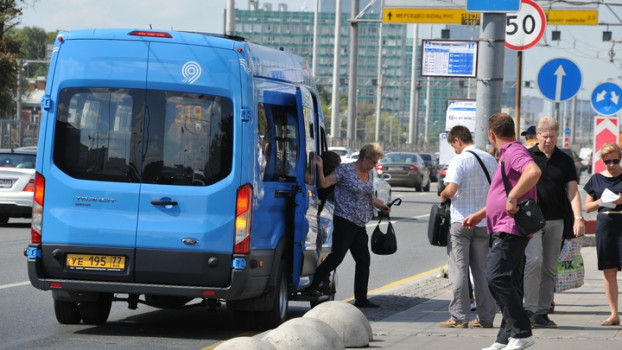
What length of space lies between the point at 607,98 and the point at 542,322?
9.86m

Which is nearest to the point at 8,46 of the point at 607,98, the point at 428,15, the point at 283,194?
the point at 428,15

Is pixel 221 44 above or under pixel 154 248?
above

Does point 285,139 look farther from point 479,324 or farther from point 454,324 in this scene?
point 479,324

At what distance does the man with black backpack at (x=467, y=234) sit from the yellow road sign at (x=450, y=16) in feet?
82.0

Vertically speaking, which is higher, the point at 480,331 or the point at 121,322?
the point at 480,331

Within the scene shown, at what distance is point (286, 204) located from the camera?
11570 mm

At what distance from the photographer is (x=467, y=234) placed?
459 inches

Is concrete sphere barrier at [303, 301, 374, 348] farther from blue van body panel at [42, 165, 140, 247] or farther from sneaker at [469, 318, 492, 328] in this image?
sneaker at [469, 318, 492, 328]

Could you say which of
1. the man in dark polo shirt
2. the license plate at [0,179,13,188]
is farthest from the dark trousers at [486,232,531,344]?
the license plate at [0,179,13,188]

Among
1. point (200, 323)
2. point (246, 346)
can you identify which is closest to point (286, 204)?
point (200, 323)

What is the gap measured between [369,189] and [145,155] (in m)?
3.11

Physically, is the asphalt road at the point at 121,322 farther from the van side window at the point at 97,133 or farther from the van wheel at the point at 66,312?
the van side window at the point at 97,133

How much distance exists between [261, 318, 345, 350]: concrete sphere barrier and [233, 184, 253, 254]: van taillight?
1.82 metres

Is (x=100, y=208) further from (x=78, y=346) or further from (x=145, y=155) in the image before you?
(x=78, y=346)
